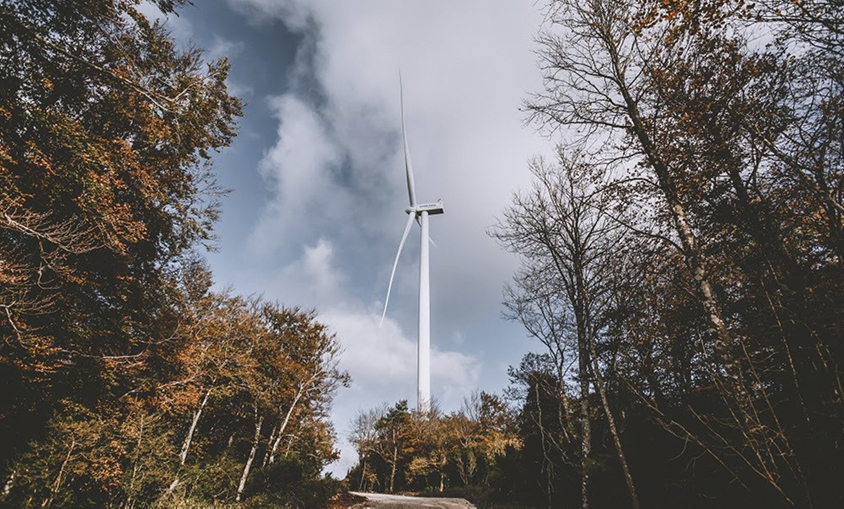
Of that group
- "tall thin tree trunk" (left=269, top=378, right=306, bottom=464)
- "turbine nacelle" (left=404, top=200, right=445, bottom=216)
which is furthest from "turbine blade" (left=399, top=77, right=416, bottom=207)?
"tall thin tree trunk" (left=269, top=378, right=306, bottom=464)

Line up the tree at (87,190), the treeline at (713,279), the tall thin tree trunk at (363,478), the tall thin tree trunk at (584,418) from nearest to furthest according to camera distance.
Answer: the treeline at (713,279) → the tree at (87,190) → the tall thin tree trunk at (584,418) → the tall thin tree trunk at (363,478)

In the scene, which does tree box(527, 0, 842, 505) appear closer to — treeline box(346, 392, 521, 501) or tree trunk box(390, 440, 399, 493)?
treeline box(346, 392, 521, 501)

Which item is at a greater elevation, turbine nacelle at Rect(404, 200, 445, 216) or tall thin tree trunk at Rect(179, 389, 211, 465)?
turbine nacelle at Rect(404, 200, 445, 216)

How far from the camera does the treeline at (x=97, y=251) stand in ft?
25.8

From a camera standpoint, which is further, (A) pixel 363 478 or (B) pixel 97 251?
(A) pixel 363 478

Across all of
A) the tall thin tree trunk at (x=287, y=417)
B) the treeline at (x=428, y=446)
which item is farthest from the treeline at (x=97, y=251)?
the treeline at (x=428, y=446)

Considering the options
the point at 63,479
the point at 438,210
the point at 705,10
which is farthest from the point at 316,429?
the point at 438,210

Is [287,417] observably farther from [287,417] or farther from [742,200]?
[742,200]

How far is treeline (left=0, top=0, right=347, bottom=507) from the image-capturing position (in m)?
7.86

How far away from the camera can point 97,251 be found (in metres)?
10.8

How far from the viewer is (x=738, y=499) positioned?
732 centimetres

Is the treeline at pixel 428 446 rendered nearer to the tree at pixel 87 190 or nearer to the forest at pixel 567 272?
the forest at pixel 567 272

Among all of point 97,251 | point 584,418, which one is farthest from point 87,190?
point 584,418

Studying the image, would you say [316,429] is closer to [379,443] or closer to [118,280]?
[118,280]
